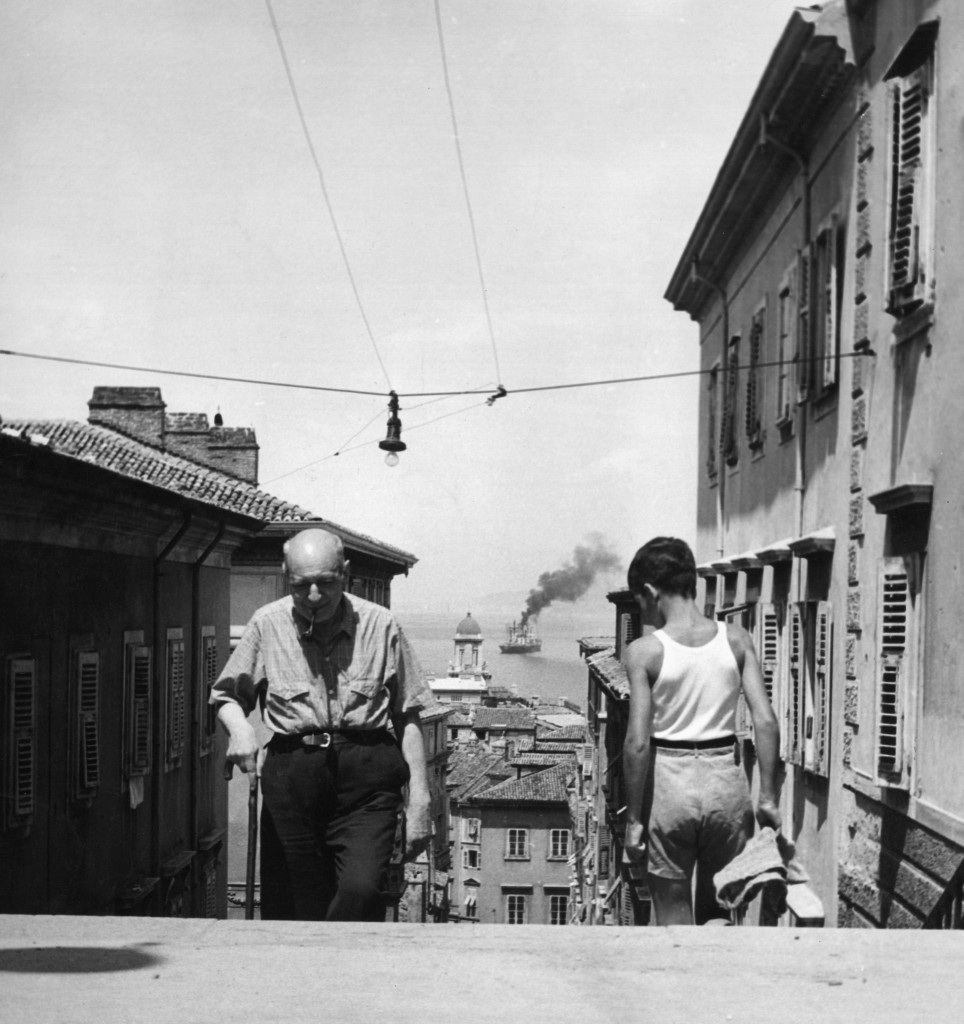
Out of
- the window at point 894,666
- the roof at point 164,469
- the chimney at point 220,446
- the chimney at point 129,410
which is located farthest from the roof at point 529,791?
the window at point 894,666

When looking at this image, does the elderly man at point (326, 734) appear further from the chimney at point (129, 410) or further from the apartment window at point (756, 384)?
the chimney at point (129, 410)

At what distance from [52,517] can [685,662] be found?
10.3 meters

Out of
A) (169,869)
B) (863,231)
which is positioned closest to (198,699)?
(169,869)

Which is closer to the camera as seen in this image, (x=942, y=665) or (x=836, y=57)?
(x=942, y=665)

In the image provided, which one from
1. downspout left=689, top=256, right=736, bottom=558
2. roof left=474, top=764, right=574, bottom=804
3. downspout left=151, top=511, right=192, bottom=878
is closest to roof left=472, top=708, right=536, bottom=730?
roof left=474, top=764, right=574, bottom=804

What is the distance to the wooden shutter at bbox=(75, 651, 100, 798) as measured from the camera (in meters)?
16.6

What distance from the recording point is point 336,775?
20.9ft

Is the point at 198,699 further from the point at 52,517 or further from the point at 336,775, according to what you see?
the point at 336,775

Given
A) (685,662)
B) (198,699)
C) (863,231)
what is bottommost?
(198,699)

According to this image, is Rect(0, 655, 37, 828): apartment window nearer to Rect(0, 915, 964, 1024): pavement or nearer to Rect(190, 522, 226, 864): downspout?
Rect(190, 522, 226, 864): downspout

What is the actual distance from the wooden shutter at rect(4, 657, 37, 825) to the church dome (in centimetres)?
16984

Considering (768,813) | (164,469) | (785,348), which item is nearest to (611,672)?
(164,469)

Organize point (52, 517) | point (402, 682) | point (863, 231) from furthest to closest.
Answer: point (52, 517)
point (863, 231)
point (402, 682)

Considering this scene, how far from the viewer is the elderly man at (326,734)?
6.34 meters
